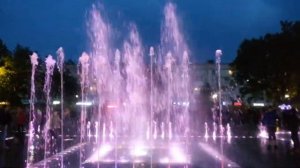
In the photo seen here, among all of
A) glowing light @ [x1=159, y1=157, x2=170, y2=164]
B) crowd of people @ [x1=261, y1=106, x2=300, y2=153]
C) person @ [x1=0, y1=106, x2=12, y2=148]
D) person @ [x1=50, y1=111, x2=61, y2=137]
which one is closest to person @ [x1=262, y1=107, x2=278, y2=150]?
crowd of people @ [x1=261, y1=106, x2=300, y2=153]

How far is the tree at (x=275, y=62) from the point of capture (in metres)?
61.5

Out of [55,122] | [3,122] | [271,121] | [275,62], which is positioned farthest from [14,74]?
[275,62]

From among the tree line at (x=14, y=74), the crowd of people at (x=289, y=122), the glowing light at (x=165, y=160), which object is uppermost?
the tree line at (x=14, y=74)

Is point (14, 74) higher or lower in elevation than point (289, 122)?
higher

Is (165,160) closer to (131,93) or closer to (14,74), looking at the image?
(14,74)

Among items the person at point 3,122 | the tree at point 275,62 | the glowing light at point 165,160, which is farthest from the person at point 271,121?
the tree at point 275,62

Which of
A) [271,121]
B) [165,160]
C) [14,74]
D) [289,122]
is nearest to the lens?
[165,160]

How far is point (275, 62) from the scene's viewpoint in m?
64.2

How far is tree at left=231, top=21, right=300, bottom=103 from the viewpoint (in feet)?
202

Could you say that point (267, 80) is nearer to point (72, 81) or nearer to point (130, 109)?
point (130, 109)

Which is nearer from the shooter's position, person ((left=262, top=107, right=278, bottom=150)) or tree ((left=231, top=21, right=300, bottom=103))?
person ((left=262, top=107, right=278, bottom=150))

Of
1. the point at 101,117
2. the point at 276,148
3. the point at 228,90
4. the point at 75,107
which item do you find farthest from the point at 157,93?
the point at 276,148

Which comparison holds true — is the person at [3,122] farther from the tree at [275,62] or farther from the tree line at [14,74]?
the tree at [275,62]

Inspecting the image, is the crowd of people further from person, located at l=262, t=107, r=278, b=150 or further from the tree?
the tree
